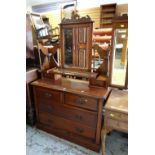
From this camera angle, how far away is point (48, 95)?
1896mm

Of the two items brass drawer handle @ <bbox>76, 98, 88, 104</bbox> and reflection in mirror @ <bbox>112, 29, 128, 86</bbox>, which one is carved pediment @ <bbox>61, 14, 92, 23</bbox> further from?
brass drawer handle @ <bbox>76, 98, 88, 104</bbox>

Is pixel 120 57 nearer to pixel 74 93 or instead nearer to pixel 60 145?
pixel 74 93

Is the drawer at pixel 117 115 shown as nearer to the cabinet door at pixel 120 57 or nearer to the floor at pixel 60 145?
the cabinet door at pixel 120 57

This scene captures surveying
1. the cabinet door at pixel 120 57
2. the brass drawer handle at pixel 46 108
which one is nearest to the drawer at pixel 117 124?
the cabinet door at pixel 120 57

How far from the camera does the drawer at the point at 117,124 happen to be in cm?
138

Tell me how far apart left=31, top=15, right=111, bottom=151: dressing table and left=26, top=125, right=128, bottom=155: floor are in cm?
8

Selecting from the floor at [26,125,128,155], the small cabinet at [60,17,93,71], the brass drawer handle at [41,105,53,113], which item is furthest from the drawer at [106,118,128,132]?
the brass drawer handle at [41,105,53,113]

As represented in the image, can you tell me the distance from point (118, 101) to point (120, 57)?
0.47 metres

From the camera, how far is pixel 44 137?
2.04 metres

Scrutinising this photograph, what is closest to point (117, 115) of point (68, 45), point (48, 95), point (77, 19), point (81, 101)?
point (81, 101)

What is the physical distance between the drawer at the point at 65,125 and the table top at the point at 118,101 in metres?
0.45
